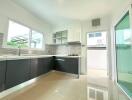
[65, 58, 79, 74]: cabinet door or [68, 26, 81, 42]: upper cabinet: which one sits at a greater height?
[68, 26, 81, 42]: upper cabinet

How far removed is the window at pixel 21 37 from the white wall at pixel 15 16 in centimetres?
18

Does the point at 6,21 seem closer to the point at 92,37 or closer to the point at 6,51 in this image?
the point at 6,51

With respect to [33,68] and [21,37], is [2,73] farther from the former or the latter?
[21,37]

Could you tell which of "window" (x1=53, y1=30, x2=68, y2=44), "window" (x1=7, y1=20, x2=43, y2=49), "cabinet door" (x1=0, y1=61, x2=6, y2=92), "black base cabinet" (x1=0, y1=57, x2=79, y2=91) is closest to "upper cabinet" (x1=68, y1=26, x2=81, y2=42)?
"window" (x1=53, y1=30, x2=68, y2=44)

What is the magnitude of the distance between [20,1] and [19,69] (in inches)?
82.3

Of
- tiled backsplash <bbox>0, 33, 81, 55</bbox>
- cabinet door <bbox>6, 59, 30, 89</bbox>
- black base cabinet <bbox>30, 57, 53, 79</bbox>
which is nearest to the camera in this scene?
cabinet door <bbox>6, 59, 30, 89</bbox>

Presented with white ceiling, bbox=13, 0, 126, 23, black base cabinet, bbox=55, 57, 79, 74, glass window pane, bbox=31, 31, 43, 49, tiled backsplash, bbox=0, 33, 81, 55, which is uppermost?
white ceiling, bbox=13, 0, 126, 23

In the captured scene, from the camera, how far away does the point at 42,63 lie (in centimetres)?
320

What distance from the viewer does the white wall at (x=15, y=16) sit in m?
2.49

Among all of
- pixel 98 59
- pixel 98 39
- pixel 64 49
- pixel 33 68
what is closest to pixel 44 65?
pixel 33 68

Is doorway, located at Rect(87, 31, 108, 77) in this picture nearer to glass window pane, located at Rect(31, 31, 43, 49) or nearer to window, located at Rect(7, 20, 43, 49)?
glass window pane, located at Rect(31, 31, 43, 49)

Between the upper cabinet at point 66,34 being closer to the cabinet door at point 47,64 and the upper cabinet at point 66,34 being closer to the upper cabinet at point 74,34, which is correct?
the upper cabinet at point 74,34

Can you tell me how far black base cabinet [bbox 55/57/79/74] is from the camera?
131 inches

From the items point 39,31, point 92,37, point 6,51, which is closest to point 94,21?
point 92,37
